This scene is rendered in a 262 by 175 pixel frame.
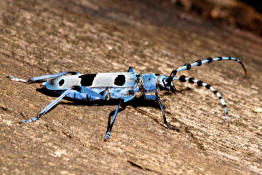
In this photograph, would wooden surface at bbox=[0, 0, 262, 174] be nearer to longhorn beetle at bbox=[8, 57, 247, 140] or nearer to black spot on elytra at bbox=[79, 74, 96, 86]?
longhorn beetle at bbox=[8, 57, 247, 140]

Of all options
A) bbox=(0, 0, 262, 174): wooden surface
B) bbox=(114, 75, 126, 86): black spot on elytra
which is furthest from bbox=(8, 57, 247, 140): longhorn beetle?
bbox=(0, 0, 262, 174): wooden surface

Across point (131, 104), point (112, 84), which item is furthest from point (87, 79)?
point (131, 104)

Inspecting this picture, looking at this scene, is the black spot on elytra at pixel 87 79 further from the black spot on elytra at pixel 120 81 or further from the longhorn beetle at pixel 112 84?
the black spot on elytra at pixel 120 81

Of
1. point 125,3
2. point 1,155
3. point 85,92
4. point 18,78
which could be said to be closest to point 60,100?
point 85,92

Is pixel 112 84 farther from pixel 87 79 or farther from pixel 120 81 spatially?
pixel 87 79

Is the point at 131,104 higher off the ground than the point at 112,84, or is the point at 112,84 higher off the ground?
the point at 112,84

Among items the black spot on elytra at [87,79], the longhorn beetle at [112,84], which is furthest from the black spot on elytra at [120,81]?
the black spot on elytra at [87,79]

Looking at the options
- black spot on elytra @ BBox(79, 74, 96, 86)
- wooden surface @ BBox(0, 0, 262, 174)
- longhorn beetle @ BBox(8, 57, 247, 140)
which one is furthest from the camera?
black spot on elytra @ BBox(79, 74, 96, 86)
